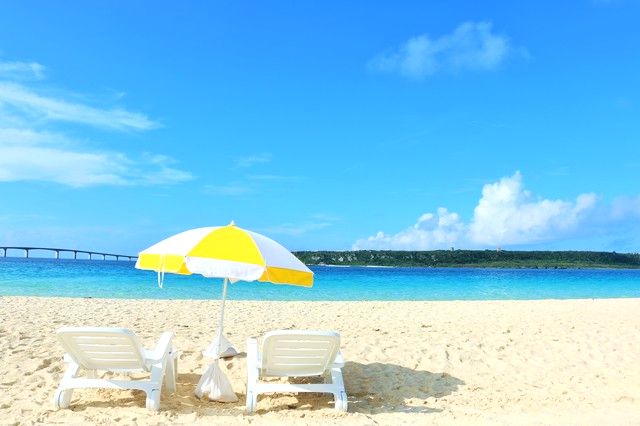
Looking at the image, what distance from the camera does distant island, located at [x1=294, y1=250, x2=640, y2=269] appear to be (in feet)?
335

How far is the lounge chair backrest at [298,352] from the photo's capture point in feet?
18.2

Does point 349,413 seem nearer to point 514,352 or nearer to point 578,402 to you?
point 578,402

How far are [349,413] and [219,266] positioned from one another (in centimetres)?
210

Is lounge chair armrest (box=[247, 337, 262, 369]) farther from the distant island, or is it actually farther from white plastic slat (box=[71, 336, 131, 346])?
the distant island

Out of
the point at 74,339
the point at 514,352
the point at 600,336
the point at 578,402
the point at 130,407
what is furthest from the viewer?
the point at 600,336

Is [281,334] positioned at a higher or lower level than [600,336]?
higher

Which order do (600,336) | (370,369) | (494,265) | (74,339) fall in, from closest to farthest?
→ (74,339)
(370,369)
(600,336)
(494,265)

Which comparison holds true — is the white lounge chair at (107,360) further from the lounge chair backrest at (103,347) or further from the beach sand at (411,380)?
the beach sand at (411,380)

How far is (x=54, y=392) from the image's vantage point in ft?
20.1

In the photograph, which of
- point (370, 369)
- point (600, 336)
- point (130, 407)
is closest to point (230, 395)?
point (130, 407)

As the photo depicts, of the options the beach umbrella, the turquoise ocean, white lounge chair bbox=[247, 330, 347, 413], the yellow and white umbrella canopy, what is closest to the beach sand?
white lounge chair bbox=[247, 330, 347, 413]

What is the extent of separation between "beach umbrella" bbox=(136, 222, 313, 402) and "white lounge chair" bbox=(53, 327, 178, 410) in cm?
66

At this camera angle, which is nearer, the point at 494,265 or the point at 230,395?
the point at 230,395

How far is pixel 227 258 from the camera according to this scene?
5.53 metres
